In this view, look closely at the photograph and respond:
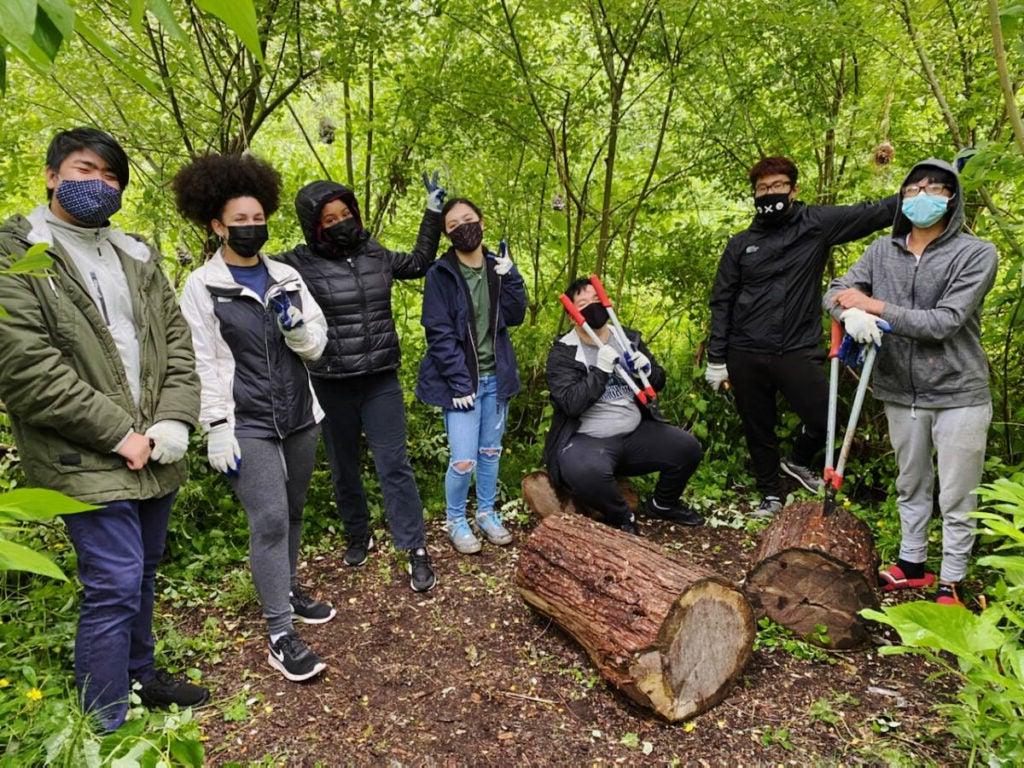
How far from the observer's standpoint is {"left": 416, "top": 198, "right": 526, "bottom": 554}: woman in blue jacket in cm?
351

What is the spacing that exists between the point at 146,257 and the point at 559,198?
121 inches

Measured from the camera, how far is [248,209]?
2.65 meters

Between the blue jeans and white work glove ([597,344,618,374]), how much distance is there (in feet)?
7.88

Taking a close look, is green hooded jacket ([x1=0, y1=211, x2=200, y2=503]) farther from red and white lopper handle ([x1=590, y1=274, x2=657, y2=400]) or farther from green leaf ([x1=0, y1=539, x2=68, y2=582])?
red and white lopper handle ([x1=590, y1=274, x2=657, y2=400])

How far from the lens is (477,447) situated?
3.83 metres

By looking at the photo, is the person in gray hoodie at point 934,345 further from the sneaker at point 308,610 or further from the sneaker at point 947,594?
the sneaker at point 308,610

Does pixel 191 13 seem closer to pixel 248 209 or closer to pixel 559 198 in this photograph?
pixel 248 209

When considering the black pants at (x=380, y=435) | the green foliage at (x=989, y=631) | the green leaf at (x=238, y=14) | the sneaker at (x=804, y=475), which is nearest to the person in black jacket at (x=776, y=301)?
the sneaker at (x=804, y=475)

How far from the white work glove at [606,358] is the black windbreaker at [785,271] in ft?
2.97

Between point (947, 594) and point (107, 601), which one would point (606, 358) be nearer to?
point (947, 594)

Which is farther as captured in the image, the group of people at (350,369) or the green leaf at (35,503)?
the group of people at (350,369)

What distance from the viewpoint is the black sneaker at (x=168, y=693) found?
8.34 feet

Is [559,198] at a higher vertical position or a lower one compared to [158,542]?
higher

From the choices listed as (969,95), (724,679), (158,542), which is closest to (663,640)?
(724,679)
